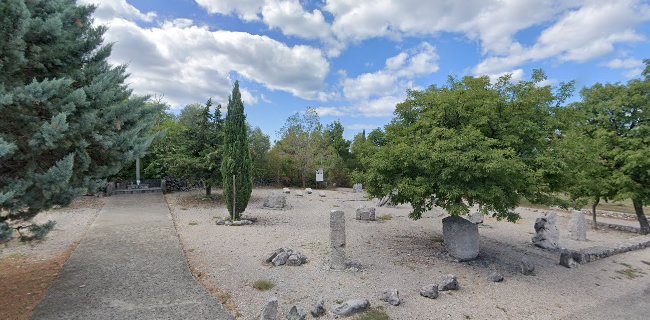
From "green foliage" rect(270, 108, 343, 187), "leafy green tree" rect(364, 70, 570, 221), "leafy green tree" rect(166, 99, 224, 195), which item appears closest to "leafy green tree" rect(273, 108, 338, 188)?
"green foliage" rect(270, 108, 343, 187)

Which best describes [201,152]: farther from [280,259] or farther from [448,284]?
[448,284]

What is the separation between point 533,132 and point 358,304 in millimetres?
6343

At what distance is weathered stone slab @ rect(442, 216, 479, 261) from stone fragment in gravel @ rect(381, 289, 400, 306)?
3630 millimetres

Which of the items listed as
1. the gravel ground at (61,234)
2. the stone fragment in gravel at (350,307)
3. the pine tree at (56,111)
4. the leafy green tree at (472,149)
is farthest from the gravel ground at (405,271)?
the pine tree at (56,111)

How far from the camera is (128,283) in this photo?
683 cm

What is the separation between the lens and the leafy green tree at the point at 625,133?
13.4 metres

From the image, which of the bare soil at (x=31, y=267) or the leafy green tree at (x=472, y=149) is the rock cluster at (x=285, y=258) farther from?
the bare soil at (x=31, y=267)

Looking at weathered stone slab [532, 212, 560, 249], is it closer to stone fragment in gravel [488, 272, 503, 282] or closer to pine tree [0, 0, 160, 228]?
stone fragment in gravel [488, 272, 503, 282]

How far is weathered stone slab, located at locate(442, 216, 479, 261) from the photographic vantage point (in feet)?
30.3

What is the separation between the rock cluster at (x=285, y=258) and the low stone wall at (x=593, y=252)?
25.1 feet

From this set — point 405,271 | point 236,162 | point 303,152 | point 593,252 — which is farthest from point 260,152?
point 593,252

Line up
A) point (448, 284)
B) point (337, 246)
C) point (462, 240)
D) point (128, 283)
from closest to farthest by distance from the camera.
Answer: point (128, 283) < point (448, 284) < point (337, 246) < point (462, 240)

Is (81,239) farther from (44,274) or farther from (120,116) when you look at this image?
(120,116)

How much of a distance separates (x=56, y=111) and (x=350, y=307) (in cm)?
553
